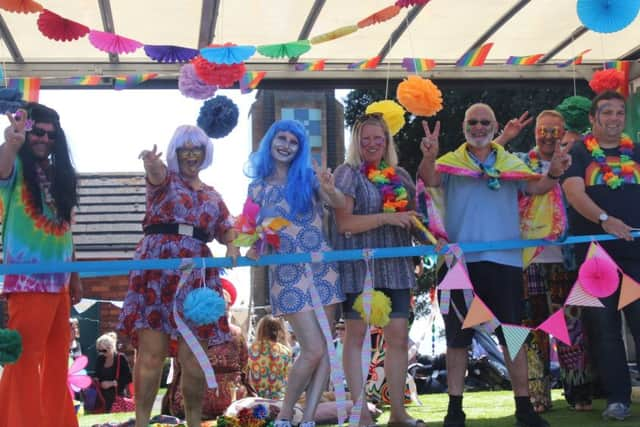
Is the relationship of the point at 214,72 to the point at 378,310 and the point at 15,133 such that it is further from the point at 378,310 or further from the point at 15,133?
the point at 378,310

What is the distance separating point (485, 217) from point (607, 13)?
158 centimetres

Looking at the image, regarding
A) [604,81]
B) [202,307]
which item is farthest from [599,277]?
[202,307]

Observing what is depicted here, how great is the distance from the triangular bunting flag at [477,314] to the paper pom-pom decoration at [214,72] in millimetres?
2209

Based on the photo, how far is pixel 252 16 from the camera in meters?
6.65

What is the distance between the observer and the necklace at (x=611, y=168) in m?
5.41

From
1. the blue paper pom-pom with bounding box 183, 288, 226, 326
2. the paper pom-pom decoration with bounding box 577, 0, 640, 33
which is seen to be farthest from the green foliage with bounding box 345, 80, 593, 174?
the blue paper pom-pom with bounding box 183, 288, 226, 326

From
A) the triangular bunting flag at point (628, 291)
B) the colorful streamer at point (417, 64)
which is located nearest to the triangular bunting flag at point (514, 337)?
the triangular bunting flag at point (628, 291)

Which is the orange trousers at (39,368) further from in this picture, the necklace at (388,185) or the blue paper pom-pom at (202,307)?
the necklace at (388,185)

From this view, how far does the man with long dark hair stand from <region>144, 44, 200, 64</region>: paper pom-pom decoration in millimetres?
1496

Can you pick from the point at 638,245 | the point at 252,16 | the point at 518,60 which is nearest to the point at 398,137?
the point at 518,60

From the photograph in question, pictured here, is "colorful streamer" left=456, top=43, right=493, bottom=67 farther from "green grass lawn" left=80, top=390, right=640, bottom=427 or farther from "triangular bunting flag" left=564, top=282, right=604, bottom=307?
"green grass lawn" left=80, top=390, right=640, bottom=427

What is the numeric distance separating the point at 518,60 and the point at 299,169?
3.17 m

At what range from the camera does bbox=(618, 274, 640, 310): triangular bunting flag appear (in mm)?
5238

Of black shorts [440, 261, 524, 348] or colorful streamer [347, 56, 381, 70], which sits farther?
colorful streamer [347, 56, 381, 70]
